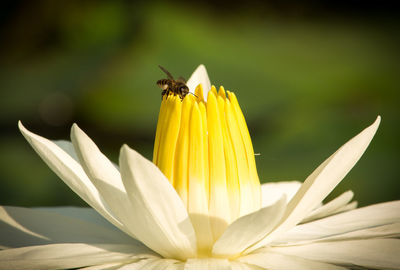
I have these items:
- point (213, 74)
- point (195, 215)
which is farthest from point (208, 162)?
point (213, 74)

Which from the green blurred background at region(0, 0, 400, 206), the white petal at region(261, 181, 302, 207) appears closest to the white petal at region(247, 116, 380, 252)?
the white petal at region(261, 181, 302, 207)

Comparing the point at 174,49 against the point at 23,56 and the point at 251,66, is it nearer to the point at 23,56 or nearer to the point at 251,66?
the point at 251,66

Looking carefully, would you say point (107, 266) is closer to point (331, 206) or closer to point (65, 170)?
→ point (65, 170)

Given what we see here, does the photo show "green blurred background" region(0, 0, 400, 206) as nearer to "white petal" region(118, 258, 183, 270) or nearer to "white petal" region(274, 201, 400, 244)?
"white petal" region(274, 201, 400, 244)

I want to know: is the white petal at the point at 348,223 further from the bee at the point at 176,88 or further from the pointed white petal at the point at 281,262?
the bee at the point at 176,88

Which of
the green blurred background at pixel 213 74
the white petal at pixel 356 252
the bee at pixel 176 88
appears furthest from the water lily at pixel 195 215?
the green blurred background at pixel 213 74

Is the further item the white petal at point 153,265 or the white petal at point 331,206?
the white petal at point 331,206
